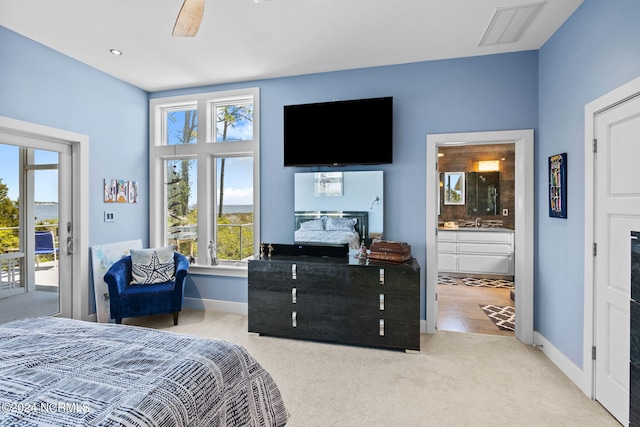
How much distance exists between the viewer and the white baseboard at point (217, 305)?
3891 mm

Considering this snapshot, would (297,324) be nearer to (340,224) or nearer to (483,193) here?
(340,224)

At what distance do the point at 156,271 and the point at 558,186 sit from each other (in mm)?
3976

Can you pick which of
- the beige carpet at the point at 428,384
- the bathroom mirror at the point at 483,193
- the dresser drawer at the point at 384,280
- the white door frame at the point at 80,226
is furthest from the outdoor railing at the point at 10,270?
the bathroom mirror at the point at 483,193

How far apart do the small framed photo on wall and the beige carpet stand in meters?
1.27

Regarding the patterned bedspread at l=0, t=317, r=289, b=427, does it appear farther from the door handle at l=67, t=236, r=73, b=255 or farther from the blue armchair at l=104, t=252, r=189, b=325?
the door handle at l=67, t=236, r=73, b=255

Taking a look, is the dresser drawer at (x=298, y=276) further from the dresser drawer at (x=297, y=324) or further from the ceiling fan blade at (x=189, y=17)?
the ceiling fan blade at (x=189, y=17)

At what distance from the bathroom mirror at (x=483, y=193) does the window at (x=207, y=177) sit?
4231mm

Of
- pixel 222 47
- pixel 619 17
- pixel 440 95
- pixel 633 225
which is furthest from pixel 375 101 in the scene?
pixel 633 225

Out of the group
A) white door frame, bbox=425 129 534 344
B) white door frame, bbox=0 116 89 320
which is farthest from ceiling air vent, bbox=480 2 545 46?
white door frame, bbox=0 116 89 320

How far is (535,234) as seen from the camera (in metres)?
3.09

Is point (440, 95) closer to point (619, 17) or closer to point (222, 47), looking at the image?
point (619, 17)

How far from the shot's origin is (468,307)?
4.16 m

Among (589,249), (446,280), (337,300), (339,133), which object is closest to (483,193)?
(446,280)

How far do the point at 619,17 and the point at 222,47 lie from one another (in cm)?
294
